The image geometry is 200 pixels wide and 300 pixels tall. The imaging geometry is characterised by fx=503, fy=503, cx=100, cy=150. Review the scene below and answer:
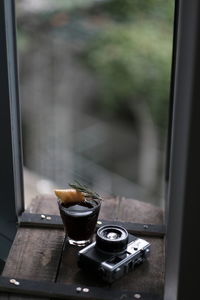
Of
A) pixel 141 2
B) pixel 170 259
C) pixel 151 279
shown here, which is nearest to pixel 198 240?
pixel 170 259

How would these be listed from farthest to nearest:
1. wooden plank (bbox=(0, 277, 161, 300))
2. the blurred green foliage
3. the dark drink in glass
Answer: the blurred green foliage < the dark drink in glass < wooden plank (bbox=(0, 277, 161, 300))

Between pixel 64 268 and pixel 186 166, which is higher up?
pixel 186 166

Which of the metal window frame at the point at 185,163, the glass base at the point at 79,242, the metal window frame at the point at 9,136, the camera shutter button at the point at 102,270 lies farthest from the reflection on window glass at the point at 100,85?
the metal window frame at the point at 185,163

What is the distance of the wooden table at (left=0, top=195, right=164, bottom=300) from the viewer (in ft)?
2.81

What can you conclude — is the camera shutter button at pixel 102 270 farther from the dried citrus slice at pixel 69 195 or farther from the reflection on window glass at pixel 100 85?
the reflection on window glass at pixel 100 85

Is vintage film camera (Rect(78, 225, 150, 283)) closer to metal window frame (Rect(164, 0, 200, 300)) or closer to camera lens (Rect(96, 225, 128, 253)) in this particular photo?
camera lens (Rect(96, 225, 128, 253))

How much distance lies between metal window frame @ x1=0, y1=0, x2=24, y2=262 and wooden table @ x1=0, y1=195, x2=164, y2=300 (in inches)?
2.0

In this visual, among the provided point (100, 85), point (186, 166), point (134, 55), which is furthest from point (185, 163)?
point (100, 85)

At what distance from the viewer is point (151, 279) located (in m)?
0.90

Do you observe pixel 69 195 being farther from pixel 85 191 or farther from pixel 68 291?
pixel 68 291

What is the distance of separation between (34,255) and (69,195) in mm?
133

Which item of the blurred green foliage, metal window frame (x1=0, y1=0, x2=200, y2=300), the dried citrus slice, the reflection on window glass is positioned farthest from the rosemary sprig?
the blurred green foliage

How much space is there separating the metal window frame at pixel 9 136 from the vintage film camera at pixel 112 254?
241mm

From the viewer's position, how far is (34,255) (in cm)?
96
